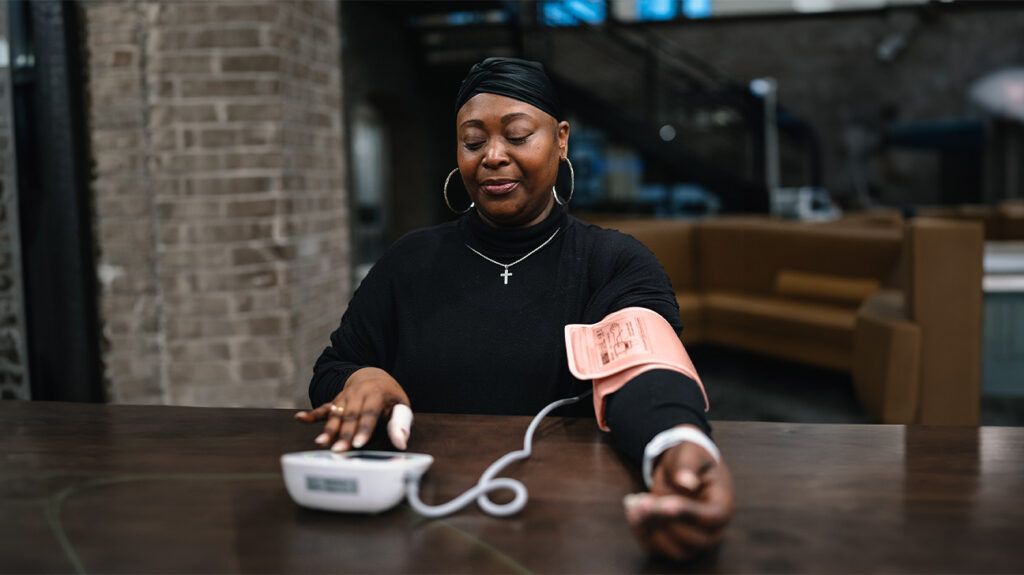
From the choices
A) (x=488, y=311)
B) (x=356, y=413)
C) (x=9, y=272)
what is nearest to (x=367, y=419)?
(x=356, y=413)

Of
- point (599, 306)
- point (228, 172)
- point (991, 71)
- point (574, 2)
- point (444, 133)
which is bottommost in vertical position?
point (599, 306)

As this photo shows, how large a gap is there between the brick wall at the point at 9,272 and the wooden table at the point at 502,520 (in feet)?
5.79

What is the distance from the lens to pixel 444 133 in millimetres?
10258

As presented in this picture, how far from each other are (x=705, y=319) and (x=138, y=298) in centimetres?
399

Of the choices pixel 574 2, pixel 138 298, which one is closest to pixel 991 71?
pixel 574 2

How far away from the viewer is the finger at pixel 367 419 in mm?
976

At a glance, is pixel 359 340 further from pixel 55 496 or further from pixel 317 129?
pixel 317 129

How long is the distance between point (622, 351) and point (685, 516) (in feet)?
1.16

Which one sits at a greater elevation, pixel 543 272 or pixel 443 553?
pixel 543 272

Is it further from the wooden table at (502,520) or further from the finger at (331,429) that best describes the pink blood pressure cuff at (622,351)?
the finger at (331,429)

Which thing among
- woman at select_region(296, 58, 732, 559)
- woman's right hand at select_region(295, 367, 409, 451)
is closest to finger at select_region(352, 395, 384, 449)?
woman's right hand at select_region(295, 367, 409, 451)

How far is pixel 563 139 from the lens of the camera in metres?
1.46

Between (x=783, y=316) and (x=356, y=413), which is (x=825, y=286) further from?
(x=356, y=413)

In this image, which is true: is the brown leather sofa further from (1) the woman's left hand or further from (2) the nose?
(1) the woman's left hand
